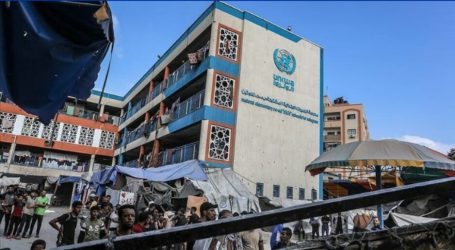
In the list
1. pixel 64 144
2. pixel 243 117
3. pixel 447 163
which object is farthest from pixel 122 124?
pixel 447 163

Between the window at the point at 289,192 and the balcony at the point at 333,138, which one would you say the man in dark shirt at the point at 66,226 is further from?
the balcony at the point at 333,138

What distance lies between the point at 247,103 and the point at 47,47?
57.8 feet

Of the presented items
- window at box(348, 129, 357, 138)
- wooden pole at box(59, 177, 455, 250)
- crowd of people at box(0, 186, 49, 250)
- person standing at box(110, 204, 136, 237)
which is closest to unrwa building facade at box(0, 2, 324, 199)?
crowd of people at box(0, 186, 49, 250)

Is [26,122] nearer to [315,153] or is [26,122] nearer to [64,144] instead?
[64,144]

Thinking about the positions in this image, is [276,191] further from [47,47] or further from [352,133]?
[352,133]

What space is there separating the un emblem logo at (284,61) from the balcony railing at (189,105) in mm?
5851

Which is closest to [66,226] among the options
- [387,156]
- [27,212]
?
[27,212]

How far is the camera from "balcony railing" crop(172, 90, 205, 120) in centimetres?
1952

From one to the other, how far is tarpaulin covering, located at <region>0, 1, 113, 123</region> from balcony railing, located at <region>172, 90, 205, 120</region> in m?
15.7

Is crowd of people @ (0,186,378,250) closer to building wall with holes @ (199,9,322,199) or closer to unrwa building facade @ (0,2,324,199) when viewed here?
building wall with holes @ (199,9,322,199)

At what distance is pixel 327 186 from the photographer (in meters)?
25.0

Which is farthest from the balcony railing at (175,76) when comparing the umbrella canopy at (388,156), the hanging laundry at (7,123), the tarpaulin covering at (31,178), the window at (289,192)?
the umbrella canopy at (388,156)

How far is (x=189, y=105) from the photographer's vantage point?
20.7 meters

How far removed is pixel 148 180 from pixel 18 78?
11.0 m
